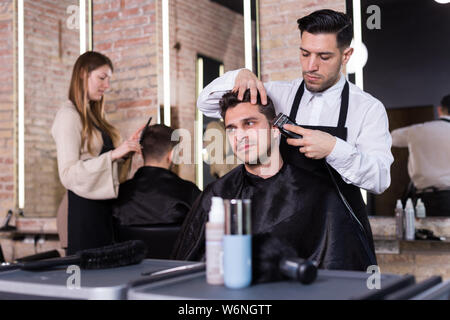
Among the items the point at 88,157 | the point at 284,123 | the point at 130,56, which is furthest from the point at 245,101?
the point at 130,56

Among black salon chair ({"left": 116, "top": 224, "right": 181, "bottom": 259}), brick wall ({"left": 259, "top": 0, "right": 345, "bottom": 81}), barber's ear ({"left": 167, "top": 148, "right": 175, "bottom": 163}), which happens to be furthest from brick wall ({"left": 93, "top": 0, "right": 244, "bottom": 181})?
black salon chair ({"left": 116, "top": 224, "right": 181, "bottom": 259})

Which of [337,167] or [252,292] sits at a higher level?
[337,167]

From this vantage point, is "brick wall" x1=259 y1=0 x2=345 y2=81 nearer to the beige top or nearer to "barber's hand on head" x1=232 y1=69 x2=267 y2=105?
the beige top

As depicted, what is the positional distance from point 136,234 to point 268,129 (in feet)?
3.09

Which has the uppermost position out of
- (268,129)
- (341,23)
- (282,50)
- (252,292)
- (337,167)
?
(282,50)

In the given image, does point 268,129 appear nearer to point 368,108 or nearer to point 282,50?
point 368,108

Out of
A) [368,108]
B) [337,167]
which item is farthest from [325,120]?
[337,167]

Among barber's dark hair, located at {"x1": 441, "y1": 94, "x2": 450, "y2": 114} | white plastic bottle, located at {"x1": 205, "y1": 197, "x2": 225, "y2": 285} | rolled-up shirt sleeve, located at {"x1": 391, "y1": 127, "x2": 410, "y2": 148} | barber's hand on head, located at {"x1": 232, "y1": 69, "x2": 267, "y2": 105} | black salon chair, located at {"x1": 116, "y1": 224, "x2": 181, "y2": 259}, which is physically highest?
barber's dark hair, located at {"x1": 441, "y1": 94, "x2": 450, "y2": 114}

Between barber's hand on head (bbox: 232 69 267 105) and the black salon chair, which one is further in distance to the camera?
the black salon chair

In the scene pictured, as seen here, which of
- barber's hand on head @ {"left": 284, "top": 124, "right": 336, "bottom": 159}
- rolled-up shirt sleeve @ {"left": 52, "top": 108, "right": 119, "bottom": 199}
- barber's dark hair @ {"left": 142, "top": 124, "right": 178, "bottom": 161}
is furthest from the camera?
barber's dark hair @ {"left": 142, "top": 124, "right": 178, "bottom": 161}

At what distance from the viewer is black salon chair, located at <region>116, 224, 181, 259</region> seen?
90.9 inches

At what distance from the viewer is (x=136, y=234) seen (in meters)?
2.41

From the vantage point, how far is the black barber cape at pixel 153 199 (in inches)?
101

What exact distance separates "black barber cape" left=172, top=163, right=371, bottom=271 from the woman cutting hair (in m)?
0.76
